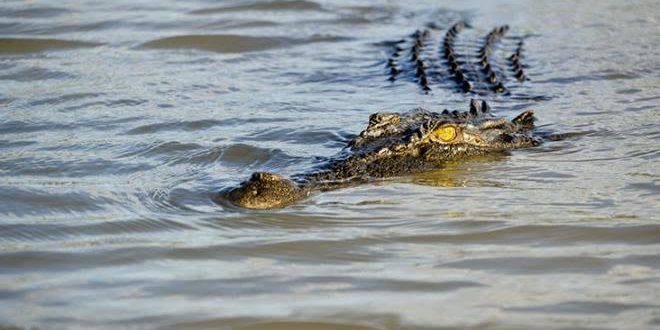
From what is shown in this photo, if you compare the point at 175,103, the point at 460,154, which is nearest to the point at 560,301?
the point at 460,154

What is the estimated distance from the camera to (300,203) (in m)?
5.75

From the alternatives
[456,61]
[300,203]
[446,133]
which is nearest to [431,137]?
[446,133]

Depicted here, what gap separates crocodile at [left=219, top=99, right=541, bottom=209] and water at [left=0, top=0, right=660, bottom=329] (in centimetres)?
11

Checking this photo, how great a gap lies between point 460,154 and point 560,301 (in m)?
2.53

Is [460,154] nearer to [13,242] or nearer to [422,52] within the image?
[13,242]

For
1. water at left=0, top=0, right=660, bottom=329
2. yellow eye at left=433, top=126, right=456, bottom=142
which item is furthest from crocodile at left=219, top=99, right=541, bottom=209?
water at left=0, top=0, right=660, bottom=329

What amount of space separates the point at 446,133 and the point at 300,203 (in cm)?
143

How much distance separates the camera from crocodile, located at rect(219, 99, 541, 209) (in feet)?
18.6

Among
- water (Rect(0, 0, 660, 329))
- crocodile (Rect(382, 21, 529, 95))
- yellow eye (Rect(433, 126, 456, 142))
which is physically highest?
crocodile (Rect(382, 21, 529, 95))

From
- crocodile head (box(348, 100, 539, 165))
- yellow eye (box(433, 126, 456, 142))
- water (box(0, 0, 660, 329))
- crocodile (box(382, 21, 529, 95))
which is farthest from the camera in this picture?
crocodile (box(382, 21, 529, 95))

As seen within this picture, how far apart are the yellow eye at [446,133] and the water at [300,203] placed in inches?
10.2

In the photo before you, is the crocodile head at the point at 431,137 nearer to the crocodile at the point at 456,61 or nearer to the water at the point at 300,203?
the water at the point at 300,203

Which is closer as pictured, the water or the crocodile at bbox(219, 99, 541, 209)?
the water

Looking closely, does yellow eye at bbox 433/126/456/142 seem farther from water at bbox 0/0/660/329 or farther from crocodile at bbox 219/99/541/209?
water at bbox 0/0/660/329
